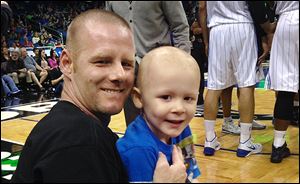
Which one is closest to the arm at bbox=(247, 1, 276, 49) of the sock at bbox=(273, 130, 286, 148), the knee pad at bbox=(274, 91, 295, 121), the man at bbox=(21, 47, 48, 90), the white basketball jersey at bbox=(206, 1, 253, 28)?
the white basketball jersey at bbox=(206, 1, 253, 28)

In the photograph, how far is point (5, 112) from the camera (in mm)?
2830

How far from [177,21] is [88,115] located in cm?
64

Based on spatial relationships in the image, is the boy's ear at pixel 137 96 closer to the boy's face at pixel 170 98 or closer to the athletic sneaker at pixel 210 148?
the boy's face at pixel 170 98

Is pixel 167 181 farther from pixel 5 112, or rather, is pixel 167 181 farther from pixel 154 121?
pixel 5 112

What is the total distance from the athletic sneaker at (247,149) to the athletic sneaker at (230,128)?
29cm

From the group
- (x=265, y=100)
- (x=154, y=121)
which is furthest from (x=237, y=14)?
(x=265, y=100)

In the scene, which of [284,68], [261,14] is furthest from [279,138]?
[261,14]

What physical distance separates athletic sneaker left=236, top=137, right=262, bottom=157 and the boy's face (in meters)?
0.89

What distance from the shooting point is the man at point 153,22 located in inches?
38.4

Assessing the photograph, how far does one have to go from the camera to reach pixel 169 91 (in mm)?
495

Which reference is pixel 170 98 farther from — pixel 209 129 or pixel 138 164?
pixel 209 129

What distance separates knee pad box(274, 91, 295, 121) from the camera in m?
1.19

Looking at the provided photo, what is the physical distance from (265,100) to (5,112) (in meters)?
1.88

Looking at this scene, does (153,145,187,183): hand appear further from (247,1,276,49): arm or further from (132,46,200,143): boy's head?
(247,1,276,49): arm
